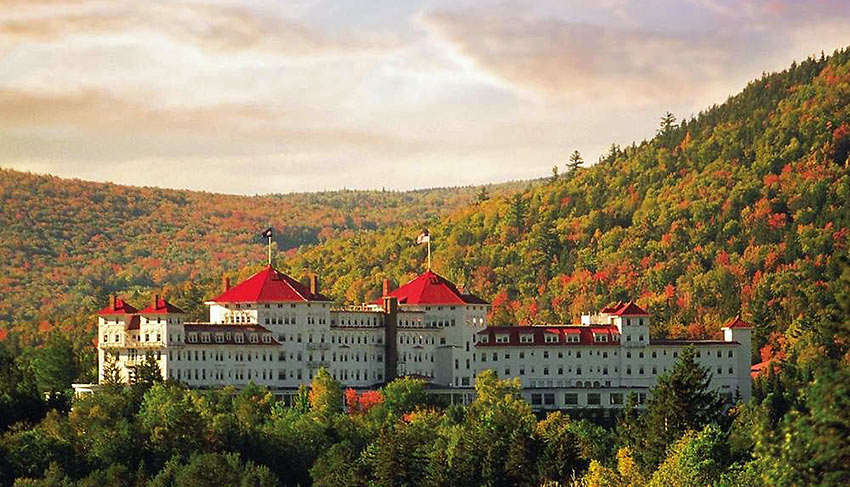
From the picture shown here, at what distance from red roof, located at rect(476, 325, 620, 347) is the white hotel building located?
78mm

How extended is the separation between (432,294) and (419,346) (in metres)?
4.45

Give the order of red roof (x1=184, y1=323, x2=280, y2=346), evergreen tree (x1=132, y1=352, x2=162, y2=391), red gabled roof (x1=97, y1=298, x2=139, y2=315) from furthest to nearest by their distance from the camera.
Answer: red gabled roof (x1=97, y1=298, x2=139, y2=315) < red roof (x1=184, y1=323, x2=280, y2=346) < evergreen tree (x1=132, y1=352, x2=162, y2=391)

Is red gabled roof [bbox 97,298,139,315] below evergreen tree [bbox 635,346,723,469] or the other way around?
the other way around

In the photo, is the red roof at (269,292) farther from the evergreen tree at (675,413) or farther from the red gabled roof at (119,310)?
the evergreen tree at (675,413)

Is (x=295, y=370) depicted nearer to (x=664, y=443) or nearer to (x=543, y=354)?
(x=543, y=354)

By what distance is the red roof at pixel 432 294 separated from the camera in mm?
177375

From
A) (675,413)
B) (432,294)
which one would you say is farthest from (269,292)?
(675,413)

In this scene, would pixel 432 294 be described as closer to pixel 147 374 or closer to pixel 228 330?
pixel 228 330

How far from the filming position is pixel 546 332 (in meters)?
179

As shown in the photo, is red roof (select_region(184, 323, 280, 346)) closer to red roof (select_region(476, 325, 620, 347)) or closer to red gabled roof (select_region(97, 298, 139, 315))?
red gabled roof (select_region(97, 298, 139, 315))

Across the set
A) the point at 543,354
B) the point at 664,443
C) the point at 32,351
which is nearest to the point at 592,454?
the point at 664,443

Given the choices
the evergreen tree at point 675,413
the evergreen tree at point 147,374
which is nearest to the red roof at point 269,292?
the evergreen tree at point 147,374

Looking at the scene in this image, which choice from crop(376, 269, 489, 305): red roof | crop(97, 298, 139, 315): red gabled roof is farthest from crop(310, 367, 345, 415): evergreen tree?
crop(97, 298, 139, 315): red gabled roof

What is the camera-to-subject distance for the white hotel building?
169 meters
